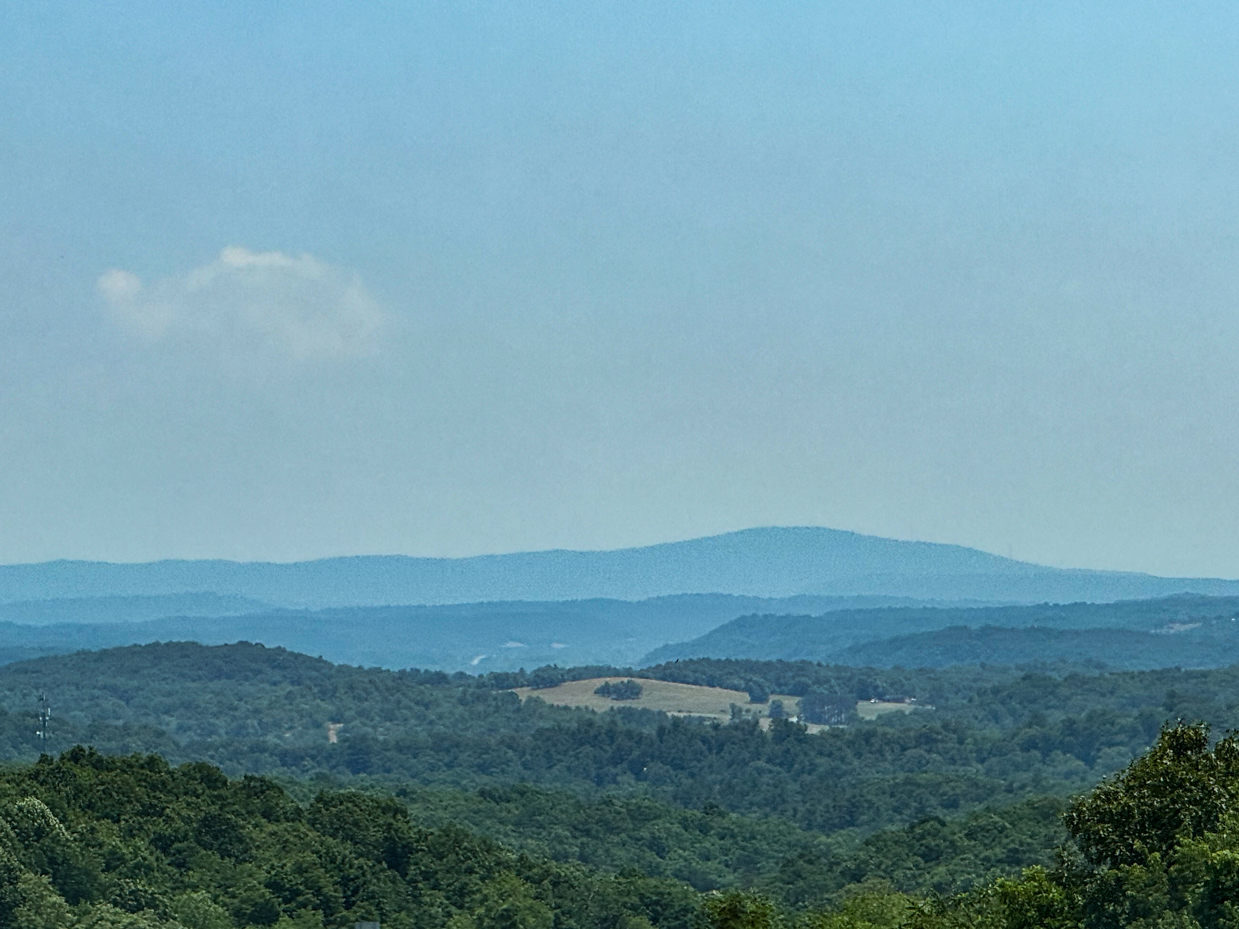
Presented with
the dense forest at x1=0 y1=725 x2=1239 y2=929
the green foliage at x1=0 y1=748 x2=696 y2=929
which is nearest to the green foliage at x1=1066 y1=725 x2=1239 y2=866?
the dense forest at x1=0 y1=725 x2=1239 y2=929

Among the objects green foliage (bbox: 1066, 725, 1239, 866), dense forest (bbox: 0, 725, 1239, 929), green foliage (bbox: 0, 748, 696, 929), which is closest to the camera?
dense forest (bbox: 0, 725, 1239, 929)

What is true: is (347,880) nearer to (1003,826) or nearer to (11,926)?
(11,926)

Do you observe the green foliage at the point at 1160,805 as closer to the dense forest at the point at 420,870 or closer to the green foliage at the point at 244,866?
the dense forest at the point at 420,870

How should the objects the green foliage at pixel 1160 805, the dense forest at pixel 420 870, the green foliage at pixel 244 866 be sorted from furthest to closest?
the green foliage at pixel 244 866 < the green foliage at pixel 1160 805 < the dense forest at pixel 420 870

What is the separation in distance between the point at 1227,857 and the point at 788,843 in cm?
14012

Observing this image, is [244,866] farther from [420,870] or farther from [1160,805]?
[1160,805]

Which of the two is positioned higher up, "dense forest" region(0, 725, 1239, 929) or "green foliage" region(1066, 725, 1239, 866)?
"green foliage" region(1066, 725, 1239, 866)

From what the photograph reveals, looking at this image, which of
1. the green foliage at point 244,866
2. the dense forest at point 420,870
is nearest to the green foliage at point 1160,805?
the dense forest at point 420,870

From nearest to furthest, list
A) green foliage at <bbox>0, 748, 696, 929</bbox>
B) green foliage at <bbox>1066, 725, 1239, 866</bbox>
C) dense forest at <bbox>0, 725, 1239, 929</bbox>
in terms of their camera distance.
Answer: dense forest at <bbox>0, 725, 1239, 929</bbox>, green foliage at <bbox>1066, 725, 1239, 866</bbox>, green foliage at <bbox>0, 748, 696, 929</bbox>

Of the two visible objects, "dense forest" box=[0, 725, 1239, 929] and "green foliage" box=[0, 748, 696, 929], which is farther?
"green foliage" box=[0, 748, 696, 929]

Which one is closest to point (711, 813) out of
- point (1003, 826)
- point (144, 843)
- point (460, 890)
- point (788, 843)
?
point (788, 843)

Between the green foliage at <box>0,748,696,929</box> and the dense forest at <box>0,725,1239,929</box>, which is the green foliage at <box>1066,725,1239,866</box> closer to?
the dense forest at <box>0,725,1239,929</box>

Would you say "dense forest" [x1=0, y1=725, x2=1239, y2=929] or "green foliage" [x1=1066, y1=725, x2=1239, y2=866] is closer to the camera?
"dense forest" [x1=0, y1=725, x2=1239, y2=929]

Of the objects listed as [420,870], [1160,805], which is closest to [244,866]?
[420,870]
